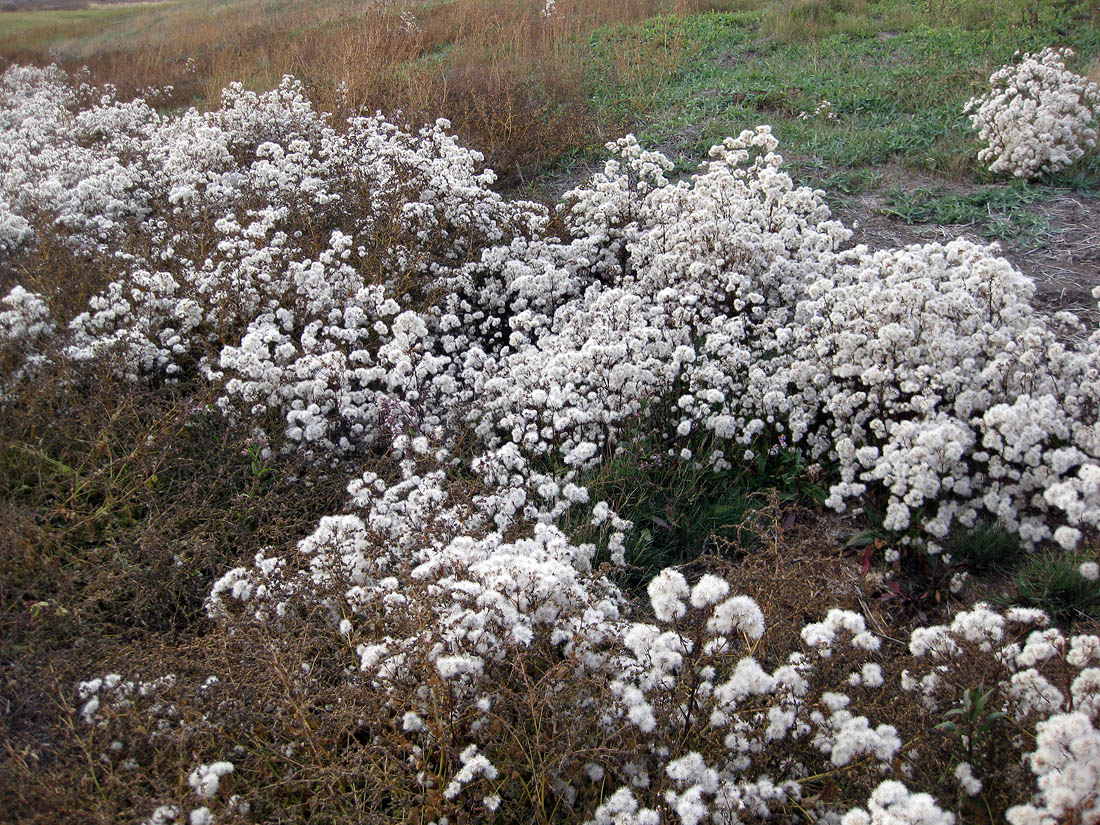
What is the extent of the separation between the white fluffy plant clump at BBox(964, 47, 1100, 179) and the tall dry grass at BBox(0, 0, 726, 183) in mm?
4044

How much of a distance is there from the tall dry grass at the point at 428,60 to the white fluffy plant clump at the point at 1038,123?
404 centimetres

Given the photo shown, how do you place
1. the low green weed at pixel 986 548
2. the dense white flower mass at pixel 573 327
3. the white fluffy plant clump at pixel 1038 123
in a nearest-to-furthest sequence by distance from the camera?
the low green weed at pixel 986 548 → the dense white flower mass at pixel 573 327 → the white fluffy plant clump at pixel 1038 123

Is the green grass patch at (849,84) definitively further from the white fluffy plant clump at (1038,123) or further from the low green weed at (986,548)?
the low green weed at (986,548)

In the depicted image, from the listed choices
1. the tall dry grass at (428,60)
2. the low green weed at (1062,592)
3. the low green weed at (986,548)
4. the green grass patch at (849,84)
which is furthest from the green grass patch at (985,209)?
the low green weed at (1062,592)

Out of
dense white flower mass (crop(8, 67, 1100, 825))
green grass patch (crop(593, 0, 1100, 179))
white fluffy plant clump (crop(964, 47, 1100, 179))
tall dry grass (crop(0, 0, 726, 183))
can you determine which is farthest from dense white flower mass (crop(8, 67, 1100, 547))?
white fluffy plant clump (crop(964, 47, 1100, 179))

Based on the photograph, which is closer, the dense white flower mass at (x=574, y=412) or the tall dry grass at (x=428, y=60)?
the dense white flower mass at (x=574, y=412)

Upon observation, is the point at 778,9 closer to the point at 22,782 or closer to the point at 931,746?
the point at 931,746

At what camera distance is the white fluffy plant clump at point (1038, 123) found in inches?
273

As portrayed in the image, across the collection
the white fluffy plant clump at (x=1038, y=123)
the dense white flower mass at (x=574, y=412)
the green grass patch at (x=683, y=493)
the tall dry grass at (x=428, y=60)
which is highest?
the tall dry grass at (x=428, y=60)

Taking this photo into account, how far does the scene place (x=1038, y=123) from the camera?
696 cm

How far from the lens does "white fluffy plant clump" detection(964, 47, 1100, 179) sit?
273 inches

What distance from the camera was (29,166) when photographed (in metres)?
8.88

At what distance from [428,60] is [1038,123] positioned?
874 cm

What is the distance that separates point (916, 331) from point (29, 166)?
9.56 m
